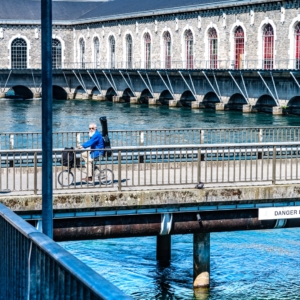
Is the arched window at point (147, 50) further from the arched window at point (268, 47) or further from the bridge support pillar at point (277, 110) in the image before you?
the bridge support pillar at point (277, 110)

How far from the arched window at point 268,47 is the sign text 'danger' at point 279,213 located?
4258 cm

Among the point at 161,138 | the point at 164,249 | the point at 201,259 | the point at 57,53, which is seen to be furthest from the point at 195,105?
the point at 201,259

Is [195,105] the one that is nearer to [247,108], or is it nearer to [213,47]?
[213,47]

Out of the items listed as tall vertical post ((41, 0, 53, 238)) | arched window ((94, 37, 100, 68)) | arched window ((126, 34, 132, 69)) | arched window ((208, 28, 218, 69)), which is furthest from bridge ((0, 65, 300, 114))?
tall vertical post ((41, 0, 53, 238))

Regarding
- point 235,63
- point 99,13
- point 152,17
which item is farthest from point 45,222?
point 99,13

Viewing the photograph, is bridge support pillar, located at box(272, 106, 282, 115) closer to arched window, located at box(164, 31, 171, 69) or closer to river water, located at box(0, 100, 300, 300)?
arched window, located at box(164, 31, 171, 69)

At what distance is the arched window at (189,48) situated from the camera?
214 ft

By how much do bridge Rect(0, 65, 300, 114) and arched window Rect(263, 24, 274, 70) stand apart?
6.26 ft

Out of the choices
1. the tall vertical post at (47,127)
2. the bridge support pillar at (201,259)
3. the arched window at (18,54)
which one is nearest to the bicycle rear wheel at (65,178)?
the bridge support pillar at (201,259)

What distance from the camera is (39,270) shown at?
4.75 metres

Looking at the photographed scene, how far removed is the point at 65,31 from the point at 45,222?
269 feet

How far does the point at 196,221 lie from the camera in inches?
520

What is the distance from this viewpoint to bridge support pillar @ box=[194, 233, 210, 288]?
1402cm

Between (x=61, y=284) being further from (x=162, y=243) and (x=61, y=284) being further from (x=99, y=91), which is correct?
(x=99, y=91)
